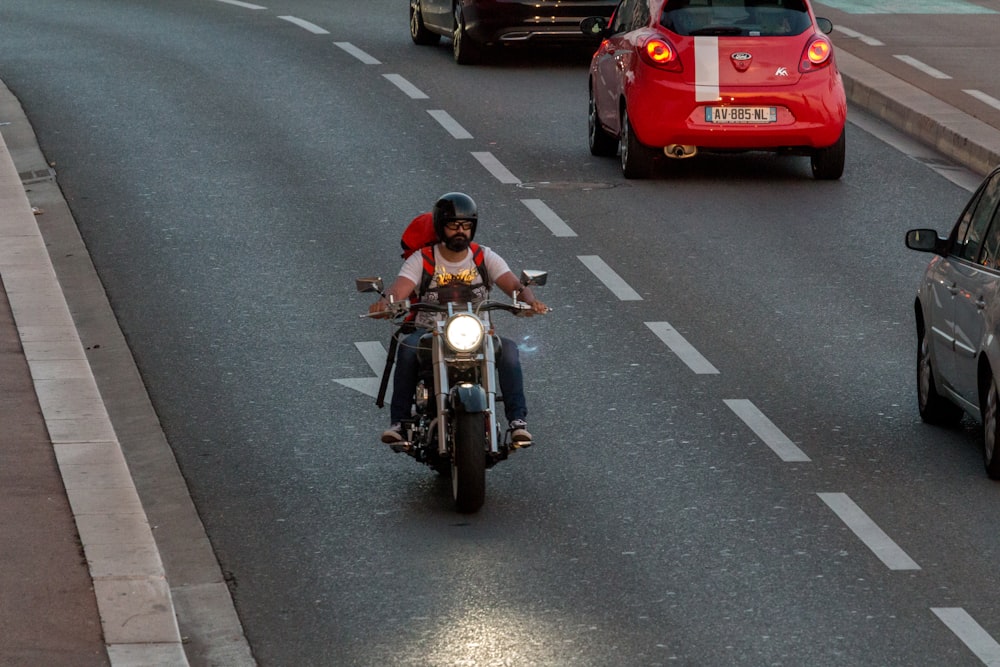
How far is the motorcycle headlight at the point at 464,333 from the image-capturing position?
9.90m

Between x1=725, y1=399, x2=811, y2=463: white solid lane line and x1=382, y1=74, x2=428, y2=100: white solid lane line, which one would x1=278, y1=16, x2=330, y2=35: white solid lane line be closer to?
x1=382, y1=74, x2=428, y2=100: white solid lane line

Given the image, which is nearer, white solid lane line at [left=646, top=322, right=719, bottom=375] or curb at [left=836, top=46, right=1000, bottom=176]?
white solid lane line at [left=646, top=322, right=719, bottom=375]

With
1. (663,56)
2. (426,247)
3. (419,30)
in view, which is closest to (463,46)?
(419,30)

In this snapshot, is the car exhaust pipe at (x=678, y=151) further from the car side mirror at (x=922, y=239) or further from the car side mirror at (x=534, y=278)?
the car side mirror at (x=534, y=278)

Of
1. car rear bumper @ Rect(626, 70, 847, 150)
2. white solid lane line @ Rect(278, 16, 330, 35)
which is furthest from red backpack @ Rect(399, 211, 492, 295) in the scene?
white solid lane line @ Rect(278, 16, 330, 35)

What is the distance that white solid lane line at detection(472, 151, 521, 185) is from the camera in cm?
1873

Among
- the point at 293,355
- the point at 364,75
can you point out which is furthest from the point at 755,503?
the point at 364,75

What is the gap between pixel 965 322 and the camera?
1087 cm

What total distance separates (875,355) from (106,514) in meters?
5.48

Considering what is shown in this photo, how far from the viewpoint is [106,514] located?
923 centimetres

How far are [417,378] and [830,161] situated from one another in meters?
9.21

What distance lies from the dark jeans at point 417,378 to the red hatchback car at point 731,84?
8326 millimetres

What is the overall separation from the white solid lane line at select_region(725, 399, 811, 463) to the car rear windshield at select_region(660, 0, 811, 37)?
707 cm

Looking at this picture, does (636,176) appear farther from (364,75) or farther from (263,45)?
(263,45)
